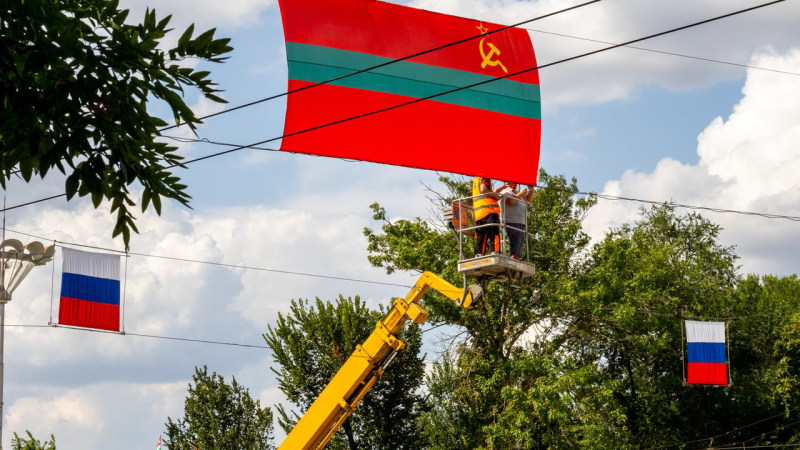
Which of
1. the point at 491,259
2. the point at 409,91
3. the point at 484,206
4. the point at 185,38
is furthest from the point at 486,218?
the point at 185,38

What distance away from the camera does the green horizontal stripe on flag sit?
13836 millimetres

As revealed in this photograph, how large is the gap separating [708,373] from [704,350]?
0.68 meters

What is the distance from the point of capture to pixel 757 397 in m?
38.8

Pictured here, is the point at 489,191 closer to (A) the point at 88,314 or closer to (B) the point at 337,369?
(A) the point at 88,314

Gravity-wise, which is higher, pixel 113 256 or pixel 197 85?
pixel 113 256

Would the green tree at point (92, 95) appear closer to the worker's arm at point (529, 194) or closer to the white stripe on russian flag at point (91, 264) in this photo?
the worker's arm at point (529, 194)

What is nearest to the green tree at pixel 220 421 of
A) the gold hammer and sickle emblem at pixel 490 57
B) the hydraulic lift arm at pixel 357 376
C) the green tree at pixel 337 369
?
the green tree at pixel 337 369

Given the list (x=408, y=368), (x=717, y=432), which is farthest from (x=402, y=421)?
(x=717, y=432)

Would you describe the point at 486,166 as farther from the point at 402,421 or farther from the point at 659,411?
the point at 659,411

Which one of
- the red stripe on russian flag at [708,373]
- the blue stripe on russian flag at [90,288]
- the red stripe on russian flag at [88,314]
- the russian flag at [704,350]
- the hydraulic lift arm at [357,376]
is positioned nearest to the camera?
the red stripe on russian flag at [88,314]

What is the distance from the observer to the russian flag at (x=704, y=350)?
88.9 ft

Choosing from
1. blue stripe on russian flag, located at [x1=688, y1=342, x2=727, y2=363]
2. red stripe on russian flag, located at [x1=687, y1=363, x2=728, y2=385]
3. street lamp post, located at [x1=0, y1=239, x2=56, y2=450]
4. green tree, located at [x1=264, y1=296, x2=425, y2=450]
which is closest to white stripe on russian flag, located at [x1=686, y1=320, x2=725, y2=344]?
blue stripe on russian flag, located at [x1=688, y1=342, x2=727, y2=363]

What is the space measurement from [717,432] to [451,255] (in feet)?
50.9

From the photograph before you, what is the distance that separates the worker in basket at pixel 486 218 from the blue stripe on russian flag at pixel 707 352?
14667 mm
